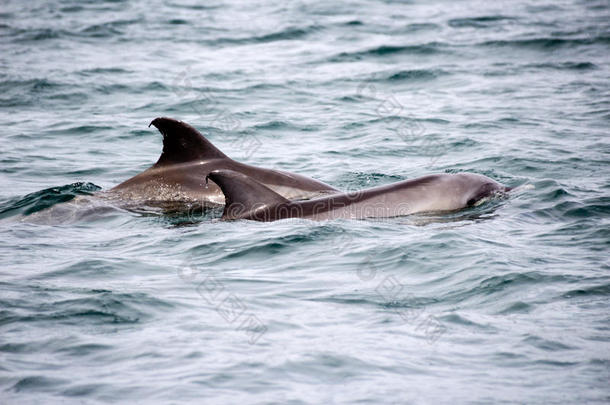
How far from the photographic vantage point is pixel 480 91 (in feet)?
69.3

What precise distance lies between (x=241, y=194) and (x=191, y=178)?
1811 millimetres

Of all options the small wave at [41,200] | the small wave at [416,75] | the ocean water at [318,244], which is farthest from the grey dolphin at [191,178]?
the small wave at [416,75]

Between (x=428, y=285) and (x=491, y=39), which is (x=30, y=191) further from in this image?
(x=491, y=39)

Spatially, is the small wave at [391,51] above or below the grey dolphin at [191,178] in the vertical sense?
below

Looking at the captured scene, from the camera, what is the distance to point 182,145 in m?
12.4

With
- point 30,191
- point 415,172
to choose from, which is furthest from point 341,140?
point 30,191

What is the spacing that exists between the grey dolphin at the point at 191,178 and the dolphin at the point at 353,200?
1048 millimetres

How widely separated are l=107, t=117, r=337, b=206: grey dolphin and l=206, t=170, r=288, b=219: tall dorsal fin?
3.79ft

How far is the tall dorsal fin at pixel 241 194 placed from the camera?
10.5 meters

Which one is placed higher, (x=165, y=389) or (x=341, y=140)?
(x=165, y=389)

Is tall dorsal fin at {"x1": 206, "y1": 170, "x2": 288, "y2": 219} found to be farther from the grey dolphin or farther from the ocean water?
the grey dolphin

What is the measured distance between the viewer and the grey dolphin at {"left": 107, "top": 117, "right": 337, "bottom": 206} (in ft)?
40.2

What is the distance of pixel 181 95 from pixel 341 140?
5623mm

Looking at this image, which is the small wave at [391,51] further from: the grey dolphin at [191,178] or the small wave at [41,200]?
the small wave at [41,200]
